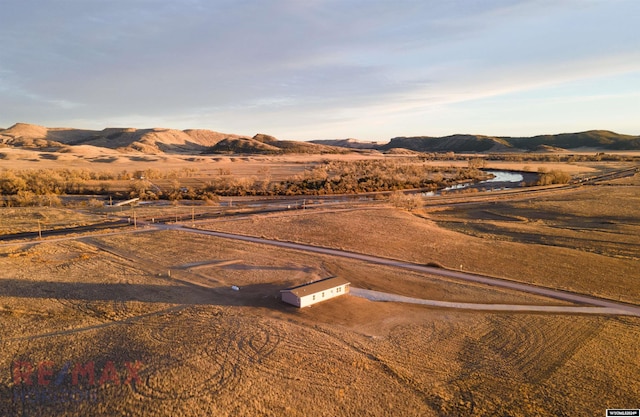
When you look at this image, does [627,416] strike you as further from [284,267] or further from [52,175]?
[52,175]

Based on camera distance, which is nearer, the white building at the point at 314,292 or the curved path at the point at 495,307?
the curved path at the point at 495,307

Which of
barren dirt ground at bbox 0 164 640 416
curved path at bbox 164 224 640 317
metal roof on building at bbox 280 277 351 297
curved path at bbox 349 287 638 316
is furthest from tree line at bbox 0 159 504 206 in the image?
curved path at bbox 349 287 638 316

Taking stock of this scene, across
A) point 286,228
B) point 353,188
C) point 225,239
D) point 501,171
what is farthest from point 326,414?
point 501,171

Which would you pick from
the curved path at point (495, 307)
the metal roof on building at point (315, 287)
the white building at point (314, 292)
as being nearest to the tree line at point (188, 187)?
the metal roof on building at point (315, 287)

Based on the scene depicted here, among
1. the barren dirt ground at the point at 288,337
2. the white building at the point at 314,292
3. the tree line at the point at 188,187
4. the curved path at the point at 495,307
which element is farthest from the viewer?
the tree line at the point at 188,187

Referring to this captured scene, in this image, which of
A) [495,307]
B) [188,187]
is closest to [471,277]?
[495,307]

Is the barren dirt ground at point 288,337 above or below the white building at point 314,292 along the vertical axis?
below

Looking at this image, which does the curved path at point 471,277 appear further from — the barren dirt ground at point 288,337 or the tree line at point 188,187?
the tree line at point 188,187
